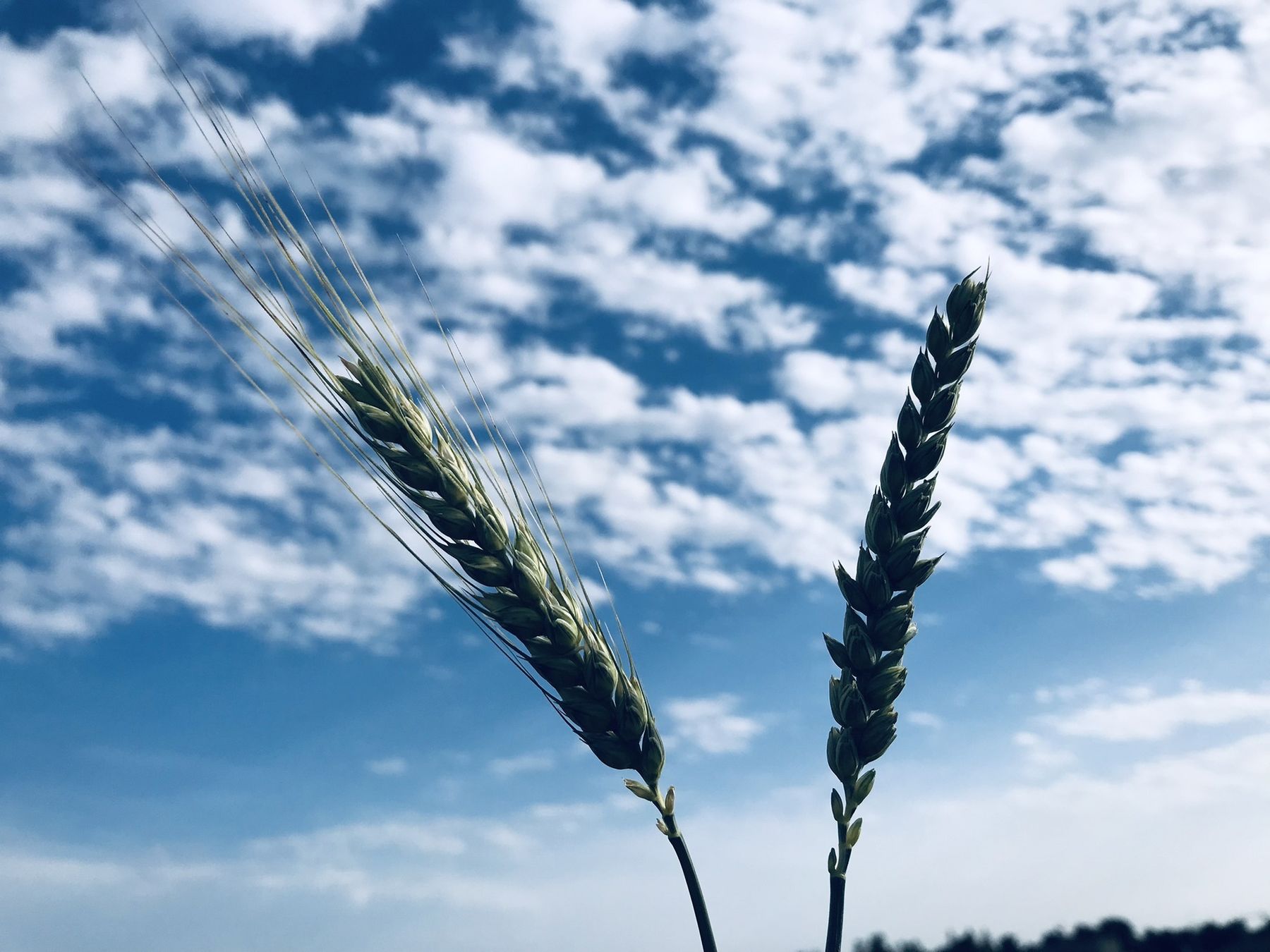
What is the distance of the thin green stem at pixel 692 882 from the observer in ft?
7.98

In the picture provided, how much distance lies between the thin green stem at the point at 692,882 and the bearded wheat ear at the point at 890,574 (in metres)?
0.36

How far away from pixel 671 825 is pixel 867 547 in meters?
0.98

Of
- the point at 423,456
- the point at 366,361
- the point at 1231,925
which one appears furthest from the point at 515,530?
the point at 1231,925

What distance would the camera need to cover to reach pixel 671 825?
2.56 metres

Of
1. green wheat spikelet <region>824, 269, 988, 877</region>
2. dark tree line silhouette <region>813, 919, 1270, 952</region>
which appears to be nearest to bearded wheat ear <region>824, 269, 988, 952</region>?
green wheat spikelet <region>824, 269, 988, 877</region>

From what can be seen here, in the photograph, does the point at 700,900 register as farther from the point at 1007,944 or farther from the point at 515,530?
the point at 1007,944

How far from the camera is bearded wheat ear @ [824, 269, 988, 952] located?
2.54 m

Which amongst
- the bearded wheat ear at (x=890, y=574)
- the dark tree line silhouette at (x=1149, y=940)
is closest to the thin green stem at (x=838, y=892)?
the bearded wheat ear at (x=890, y=574)

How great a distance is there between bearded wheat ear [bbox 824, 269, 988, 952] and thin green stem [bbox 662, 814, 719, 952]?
0.36 m

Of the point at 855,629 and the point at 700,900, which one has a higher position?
the point at 855,629

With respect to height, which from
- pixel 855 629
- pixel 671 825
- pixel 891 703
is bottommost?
pixel 671 825

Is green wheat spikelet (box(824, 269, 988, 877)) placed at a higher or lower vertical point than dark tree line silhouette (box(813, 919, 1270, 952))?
higher

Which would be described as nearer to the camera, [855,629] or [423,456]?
[855,629]

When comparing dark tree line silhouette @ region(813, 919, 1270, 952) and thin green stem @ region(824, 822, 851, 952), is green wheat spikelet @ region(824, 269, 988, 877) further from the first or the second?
dark tree line silhouette @ region(813, 919, 1270, 952)
